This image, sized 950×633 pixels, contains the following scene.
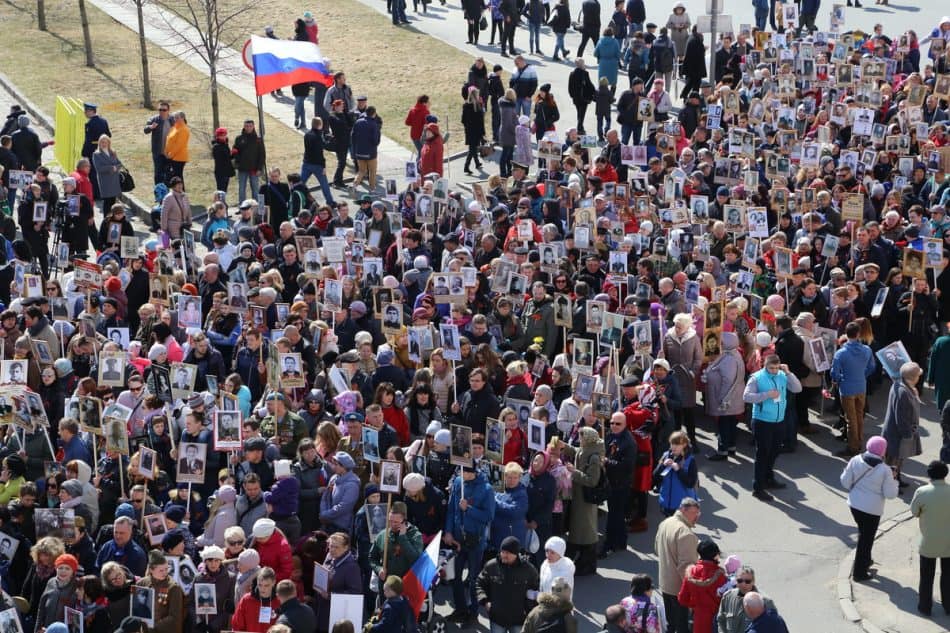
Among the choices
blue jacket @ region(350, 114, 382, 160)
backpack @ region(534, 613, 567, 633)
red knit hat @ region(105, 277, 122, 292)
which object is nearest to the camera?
backpack @ region(534, 613, 567, 633)

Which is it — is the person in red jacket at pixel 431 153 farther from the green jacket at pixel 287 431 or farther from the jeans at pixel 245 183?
the green jacket at pixel 287 431

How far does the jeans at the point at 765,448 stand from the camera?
57.1 feet

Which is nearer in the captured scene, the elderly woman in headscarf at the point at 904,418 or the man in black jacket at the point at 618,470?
the man in black jacket at the point at 618,470

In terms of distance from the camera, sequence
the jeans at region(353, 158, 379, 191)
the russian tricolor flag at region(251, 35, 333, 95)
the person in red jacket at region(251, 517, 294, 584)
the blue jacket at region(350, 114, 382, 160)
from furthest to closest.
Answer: the jeans at region(353, 158, 379, 191) < the russian tricolor flag at region(251, 35, 333, 95) < the blue jacket at region(350, 114, 382, 160) < the person in red jacket at region(251, 517, 294, 584)

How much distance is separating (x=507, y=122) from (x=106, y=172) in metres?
7.35

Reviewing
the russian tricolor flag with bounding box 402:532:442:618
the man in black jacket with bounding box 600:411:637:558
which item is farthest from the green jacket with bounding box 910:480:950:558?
the russian tricolor flag with bounding box 402:532:442:618

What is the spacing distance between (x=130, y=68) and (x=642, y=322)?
23619 millimetres

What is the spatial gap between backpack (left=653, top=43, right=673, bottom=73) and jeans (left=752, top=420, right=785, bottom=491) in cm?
1661

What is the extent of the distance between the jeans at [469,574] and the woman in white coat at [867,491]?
3868mm

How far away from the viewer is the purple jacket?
1501cm

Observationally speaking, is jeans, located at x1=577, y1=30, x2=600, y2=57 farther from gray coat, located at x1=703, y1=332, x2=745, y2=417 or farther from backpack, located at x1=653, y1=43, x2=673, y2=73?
gray coat, located at x1=703, y1=332, x2=745, y2=417

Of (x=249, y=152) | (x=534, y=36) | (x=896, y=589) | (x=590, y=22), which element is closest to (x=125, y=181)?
(x=249, y=152)

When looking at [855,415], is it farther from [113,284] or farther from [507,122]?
[507,122]

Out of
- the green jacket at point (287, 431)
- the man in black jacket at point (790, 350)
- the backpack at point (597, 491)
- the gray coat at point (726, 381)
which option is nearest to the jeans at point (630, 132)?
the man in black jacket at point (790, 350)
